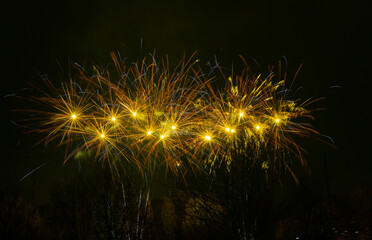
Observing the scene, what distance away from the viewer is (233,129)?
10859 millimetres

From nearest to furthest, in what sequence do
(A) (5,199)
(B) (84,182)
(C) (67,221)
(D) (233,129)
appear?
(D) (233,129) → (A) (5,199) → (B) (84,182) → (C) (67,221)

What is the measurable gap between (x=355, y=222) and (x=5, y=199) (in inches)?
1161

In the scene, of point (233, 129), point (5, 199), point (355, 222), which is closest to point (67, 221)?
point (5, 199)

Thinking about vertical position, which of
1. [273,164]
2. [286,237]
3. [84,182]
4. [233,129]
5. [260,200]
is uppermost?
[84,182]

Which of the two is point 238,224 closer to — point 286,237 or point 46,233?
point 286,237

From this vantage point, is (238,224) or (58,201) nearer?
(238,224)

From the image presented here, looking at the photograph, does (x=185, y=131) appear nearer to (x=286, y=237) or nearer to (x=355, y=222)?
(x=286, y=237)

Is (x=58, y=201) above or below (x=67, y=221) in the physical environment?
above

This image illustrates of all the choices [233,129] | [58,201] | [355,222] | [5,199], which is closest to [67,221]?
[58,201]

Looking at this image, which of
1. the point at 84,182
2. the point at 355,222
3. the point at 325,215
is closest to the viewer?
the point at 325,215

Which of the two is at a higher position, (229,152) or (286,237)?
(229,152)

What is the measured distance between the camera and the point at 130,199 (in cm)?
2027

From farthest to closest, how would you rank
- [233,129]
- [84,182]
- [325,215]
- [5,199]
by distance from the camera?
1. [84,182]
2. [5,199]
3. [233,129]
4. [325,215]

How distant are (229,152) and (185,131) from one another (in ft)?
9.02
